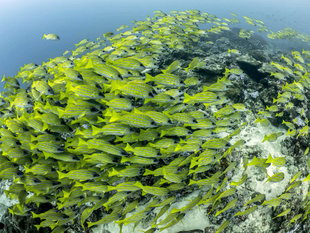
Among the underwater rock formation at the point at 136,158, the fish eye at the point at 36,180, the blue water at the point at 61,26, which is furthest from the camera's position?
the blue water at the point at 61,26

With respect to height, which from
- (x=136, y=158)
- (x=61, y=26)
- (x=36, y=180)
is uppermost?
(x=61, y=26)

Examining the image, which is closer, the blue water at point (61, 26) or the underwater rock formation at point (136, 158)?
the underwater rock formation at point (136, 158)

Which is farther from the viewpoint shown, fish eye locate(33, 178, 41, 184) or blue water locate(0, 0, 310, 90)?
blue water locate(0, 0, 310, 90)

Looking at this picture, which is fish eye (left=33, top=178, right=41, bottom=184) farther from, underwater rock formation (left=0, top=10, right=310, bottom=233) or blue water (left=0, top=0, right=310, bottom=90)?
blue water (left=0, top=0, right=310, bottom=90)

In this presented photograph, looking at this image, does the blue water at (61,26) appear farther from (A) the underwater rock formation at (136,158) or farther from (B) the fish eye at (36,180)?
(B) the fish eye at (36,180)

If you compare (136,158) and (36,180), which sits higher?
(136,158)

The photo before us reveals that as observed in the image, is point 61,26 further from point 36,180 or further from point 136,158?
point 136,158

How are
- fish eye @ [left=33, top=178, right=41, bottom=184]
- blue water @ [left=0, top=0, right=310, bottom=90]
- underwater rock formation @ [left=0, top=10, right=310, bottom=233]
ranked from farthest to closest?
blue water @ [left=0, top=0, right=310, bottom=90], fish eye @ [left=33, top=178, right=41, bottom=184], underwater rock formation @ [left=0, top=10, right=310, bottom=233]

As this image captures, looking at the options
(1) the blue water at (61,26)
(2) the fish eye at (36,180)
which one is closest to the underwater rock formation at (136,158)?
(2) the fish eye at (36,180)

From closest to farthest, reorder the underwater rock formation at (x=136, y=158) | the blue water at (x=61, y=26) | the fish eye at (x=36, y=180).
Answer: the underwater rock formation at (x=136, y=158) < the fish eye at (x=36, y=180) < the blue water at (x=61, y=26)

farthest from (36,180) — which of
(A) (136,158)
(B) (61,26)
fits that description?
(B) (61,26)

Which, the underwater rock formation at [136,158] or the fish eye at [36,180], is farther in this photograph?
the fish eye at [36,180]

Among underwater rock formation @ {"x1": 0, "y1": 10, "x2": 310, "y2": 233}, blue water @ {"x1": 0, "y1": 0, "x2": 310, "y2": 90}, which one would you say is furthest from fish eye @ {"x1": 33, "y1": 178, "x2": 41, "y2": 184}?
blue water @ {"x1": 0, "y1": 0, "x2": 310, "y2": 90}

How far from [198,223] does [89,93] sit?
305 centimetres
